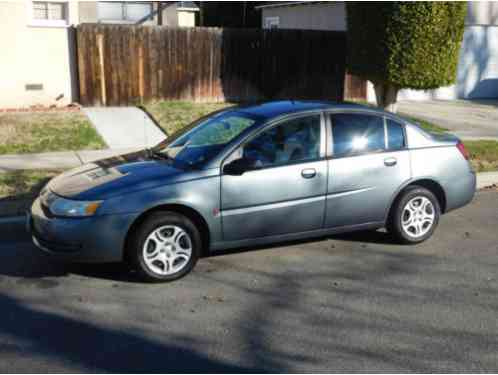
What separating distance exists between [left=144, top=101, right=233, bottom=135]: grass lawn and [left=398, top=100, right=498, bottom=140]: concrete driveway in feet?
17.0

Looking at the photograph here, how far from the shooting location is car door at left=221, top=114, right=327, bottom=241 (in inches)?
238

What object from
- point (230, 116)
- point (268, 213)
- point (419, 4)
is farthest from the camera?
point (419, 4)

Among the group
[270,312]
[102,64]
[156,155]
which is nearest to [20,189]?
[156,155]

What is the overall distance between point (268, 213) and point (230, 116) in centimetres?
124

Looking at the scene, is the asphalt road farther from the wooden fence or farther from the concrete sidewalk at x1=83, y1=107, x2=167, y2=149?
the wooden fence

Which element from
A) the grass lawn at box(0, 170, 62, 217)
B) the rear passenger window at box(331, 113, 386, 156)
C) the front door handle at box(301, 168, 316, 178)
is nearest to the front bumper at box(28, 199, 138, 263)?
the front door handle at box(301, 168, 316, 178)

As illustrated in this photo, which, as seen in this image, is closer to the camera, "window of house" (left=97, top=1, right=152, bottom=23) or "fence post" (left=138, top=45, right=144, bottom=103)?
"fence post" (left=138, top=45, right=144, bottom=103)

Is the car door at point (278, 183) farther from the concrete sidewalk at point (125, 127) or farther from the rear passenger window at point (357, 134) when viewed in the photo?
the concrete sidewalk at point (125, 127)

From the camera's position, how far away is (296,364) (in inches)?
170

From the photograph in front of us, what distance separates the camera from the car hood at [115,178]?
5.77 metres

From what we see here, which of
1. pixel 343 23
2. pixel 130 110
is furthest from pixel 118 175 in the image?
pixel 343 23

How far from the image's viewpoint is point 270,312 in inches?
206

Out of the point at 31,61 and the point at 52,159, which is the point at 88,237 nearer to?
the point at 52,159

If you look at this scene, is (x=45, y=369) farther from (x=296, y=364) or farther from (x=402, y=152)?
(x=402, y=152)
